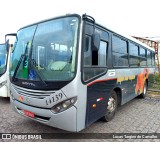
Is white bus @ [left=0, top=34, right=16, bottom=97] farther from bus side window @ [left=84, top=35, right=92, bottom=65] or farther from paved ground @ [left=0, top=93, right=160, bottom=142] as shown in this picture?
bus side window @ [left=84, top=35, right=92, bottom=65]

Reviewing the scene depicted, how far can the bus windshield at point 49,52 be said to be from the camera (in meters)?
3.14

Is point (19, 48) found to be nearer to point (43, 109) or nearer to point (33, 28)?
point (33, 28)

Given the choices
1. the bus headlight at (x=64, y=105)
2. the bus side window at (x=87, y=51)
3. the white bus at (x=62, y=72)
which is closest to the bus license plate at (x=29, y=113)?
the white bus at (x=62, y=72)

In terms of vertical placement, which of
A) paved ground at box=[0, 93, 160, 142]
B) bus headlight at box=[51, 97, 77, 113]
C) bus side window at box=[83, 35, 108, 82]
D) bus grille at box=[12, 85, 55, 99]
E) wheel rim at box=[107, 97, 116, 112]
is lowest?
paved ground at box=[0, 93, 160, 142]

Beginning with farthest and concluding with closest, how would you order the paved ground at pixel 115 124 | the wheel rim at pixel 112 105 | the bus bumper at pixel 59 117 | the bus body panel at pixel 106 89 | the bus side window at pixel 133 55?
1. the bus side window at pixel 133 55
2. the wheel rim at pixel 112 105
3. the paved ground at pixel 115 124
4. the bus body panel at pixel 106 89
5. the bus bumper at pixel 59 117

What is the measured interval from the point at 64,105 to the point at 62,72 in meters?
0.61

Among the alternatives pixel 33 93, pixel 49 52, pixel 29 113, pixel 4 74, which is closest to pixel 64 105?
pixel 33 93

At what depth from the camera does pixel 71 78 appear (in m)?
3.02

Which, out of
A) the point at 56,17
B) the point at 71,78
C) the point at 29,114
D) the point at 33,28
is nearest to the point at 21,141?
the point at 29,114

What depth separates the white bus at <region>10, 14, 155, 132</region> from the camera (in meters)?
3.06

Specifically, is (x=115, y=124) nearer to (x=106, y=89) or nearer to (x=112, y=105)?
(x=112, y=105)

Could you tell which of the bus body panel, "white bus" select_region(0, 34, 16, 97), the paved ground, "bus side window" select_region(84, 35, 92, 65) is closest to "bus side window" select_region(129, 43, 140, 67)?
the bus body panel

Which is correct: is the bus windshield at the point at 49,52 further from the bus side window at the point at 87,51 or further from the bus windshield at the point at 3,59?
the bus windshield at the point at 3,59

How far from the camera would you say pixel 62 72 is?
3.11 meters
